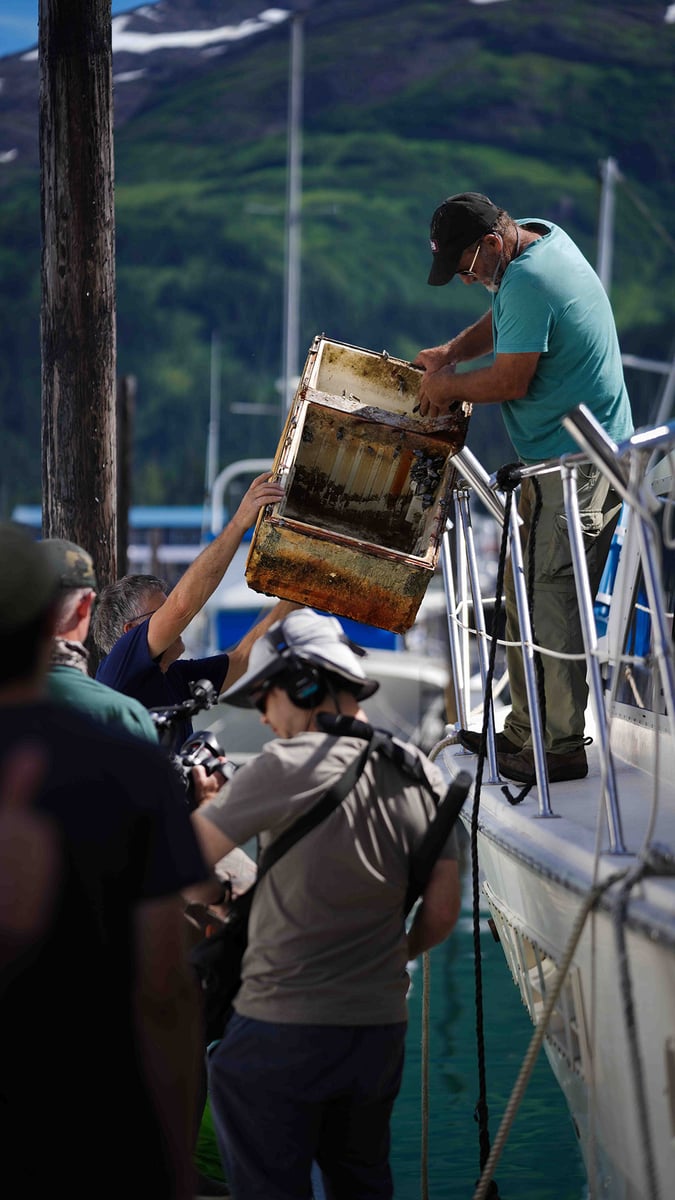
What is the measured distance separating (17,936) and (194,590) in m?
2.35

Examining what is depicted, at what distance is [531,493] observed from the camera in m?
4.30

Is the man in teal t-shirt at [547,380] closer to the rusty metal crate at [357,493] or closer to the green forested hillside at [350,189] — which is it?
the rusty metal crate at [357,493]

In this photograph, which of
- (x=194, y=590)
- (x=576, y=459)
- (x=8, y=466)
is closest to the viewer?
(x=576, y=459)

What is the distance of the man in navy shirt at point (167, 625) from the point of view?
14.1 ft

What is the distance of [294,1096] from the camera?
120 inches

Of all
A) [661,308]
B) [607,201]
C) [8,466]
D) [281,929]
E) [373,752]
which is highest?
[373,752]

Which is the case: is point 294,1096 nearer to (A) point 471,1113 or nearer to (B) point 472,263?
(B) point 472,263

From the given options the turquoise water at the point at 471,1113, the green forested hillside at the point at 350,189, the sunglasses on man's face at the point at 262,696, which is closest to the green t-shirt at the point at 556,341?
the sunglasses on man's face at the point at 262,696

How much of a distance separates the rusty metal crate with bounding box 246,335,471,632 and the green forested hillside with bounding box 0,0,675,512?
8146 cm

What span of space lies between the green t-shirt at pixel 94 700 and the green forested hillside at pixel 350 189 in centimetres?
8308

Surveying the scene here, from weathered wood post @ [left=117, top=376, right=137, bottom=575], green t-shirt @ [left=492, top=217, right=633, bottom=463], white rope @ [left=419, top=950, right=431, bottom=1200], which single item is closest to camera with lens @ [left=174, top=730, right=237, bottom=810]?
white rope @ [left=419, top=950, right=431, bottom=1200]

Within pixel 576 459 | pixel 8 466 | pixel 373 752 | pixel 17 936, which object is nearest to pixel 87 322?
pixel 576 459

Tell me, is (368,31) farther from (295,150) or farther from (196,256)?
(295,150)

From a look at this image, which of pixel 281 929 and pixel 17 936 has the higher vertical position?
pixel 17 936
